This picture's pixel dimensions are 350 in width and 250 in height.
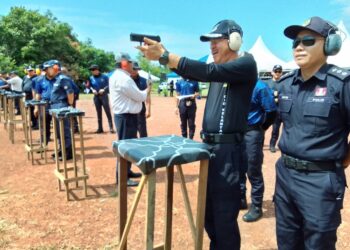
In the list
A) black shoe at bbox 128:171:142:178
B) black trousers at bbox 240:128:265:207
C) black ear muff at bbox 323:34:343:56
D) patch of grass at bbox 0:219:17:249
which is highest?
black ear muff at bbox 323:34:343:56

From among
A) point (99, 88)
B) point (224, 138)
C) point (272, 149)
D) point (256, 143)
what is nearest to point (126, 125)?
point (256, 143)

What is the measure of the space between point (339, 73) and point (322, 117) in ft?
1.05

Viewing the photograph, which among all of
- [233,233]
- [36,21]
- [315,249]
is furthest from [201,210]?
[36,21]

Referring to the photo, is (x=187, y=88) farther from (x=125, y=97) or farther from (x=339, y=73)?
(x=339, y=73)

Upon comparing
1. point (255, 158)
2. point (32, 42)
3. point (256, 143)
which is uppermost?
point (32, 42)

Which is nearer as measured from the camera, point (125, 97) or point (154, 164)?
point (154, 164)

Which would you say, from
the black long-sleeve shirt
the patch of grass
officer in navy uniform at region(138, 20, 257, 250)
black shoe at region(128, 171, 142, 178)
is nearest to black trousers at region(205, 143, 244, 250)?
officer in navy uniform at region(138, 20, 257, 250)

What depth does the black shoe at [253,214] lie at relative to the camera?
405 cm

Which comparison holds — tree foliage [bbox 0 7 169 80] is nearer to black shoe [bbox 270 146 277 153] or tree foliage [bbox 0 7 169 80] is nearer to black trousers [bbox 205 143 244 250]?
black shoe [bbox 270 146 277 153]

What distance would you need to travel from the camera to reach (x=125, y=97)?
4.97 metres

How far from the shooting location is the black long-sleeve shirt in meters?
2.29

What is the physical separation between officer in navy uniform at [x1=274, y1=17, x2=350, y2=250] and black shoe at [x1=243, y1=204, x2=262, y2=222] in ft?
5.62

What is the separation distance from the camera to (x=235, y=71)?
2322 mm

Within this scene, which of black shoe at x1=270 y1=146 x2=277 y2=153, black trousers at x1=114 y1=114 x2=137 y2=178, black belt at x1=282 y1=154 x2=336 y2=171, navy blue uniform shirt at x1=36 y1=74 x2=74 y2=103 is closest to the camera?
black belt at x1=282 y1=154 x2=336 y2=171
